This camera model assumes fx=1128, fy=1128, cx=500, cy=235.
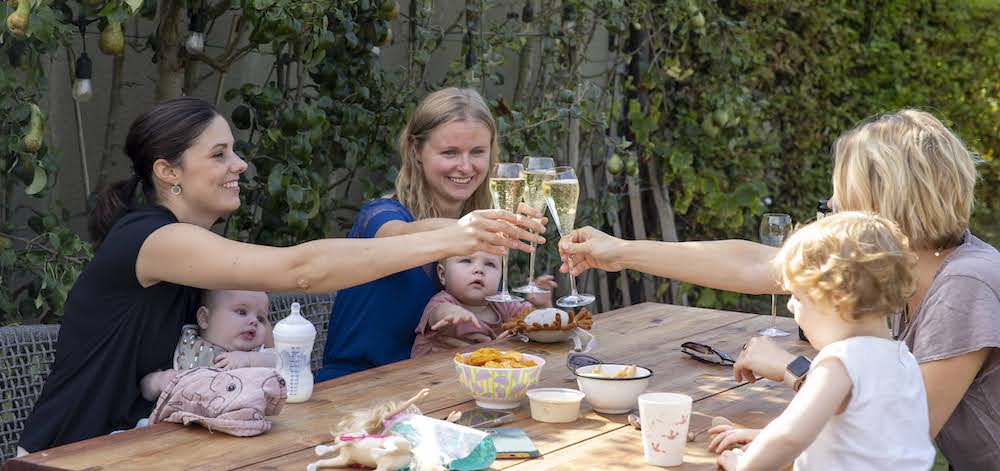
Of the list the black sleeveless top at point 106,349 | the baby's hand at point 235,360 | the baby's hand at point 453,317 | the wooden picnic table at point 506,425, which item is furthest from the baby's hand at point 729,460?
the black sleeveless top at point 106,349

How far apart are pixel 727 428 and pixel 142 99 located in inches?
108

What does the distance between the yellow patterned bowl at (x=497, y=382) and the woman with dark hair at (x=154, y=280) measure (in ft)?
1.42

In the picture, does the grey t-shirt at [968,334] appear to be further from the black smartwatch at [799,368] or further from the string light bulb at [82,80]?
the string light bulb at [82,80]

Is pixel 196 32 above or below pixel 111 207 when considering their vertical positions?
above

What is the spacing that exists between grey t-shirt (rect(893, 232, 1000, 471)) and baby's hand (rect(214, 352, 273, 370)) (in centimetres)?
140

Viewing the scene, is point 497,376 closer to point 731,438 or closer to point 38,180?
point 731,438

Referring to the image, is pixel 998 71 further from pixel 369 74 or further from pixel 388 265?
pixel 388 265

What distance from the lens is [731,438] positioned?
207cm

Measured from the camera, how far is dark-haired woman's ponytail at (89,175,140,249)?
108 inches

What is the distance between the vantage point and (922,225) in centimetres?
224

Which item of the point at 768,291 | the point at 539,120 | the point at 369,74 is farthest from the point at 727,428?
the point at 539,120

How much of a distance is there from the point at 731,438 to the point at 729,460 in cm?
10

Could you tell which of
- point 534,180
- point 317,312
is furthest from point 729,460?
point 317,312

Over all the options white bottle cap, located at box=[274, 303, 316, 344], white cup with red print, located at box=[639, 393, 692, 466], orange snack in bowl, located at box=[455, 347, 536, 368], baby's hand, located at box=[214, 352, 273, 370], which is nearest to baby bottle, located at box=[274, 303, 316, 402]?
white bottle cap, located at box=[274, 303, 316, 344]
